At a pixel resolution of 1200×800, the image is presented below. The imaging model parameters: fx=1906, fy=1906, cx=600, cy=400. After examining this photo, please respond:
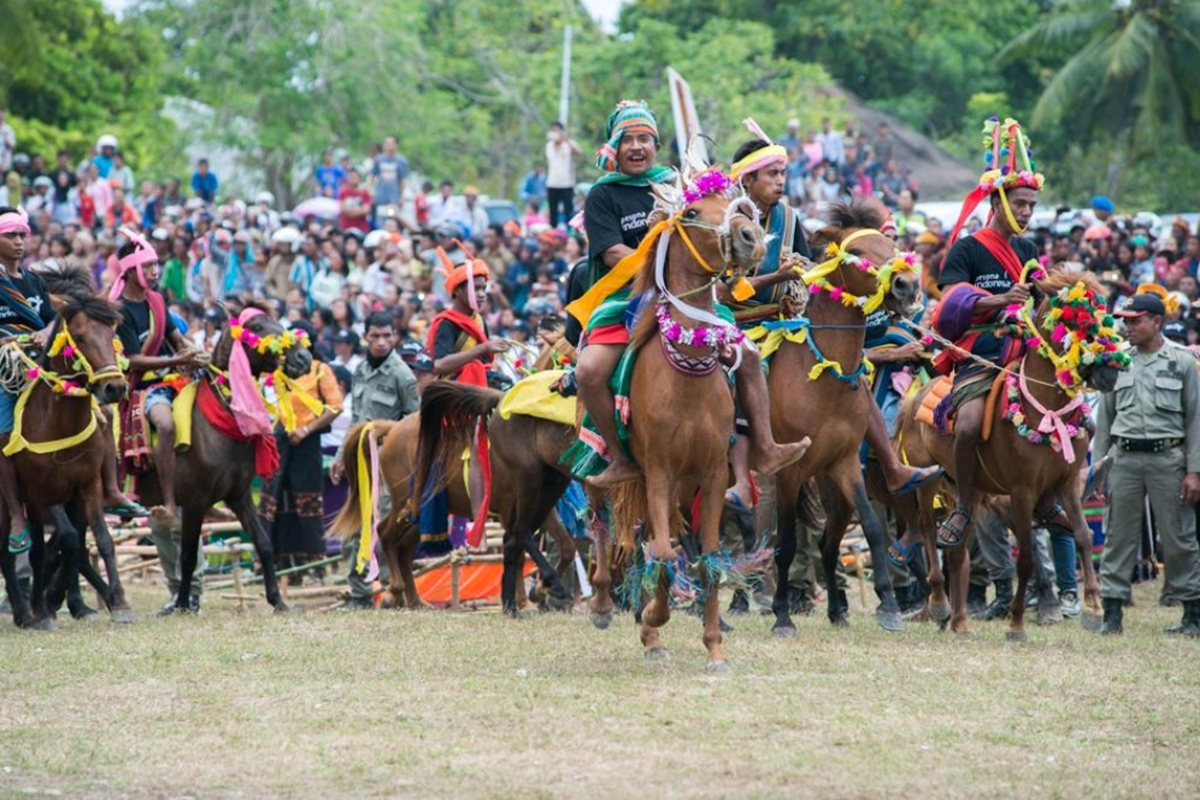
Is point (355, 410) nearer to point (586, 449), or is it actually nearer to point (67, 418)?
point (67, 418)

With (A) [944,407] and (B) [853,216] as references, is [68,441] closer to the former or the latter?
(B) [853,216]

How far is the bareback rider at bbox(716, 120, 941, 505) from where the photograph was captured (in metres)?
12.4

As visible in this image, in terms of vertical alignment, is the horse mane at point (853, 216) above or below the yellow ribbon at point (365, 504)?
above

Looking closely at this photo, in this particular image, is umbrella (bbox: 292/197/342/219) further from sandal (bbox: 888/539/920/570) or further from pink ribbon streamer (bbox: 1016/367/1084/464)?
pink ribbon streamer (bbox: 1016/367/1084/464)

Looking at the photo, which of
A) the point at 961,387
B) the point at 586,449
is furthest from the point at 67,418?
the point at 961,387

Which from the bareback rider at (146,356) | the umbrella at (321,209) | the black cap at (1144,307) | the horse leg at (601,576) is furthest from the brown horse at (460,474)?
the umbrella at (321,209)

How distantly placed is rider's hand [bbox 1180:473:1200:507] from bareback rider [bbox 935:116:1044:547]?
1723 mm

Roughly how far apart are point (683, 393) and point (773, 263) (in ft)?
7.68

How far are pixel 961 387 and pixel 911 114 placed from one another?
39158 millimetres

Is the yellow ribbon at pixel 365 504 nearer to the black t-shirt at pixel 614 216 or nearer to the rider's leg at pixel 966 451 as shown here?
the black t-shirt at pixel 614 216

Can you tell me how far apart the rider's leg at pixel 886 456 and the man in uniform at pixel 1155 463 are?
147 cm

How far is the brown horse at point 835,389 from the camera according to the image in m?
12.5

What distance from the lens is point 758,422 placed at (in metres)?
11.3

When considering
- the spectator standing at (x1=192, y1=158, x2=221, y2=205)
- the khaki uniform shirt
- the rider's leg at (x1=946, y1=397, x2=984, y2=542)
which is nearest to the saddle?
the rider's leg at (x1=946, y1=397, x2=984, y2=542)
